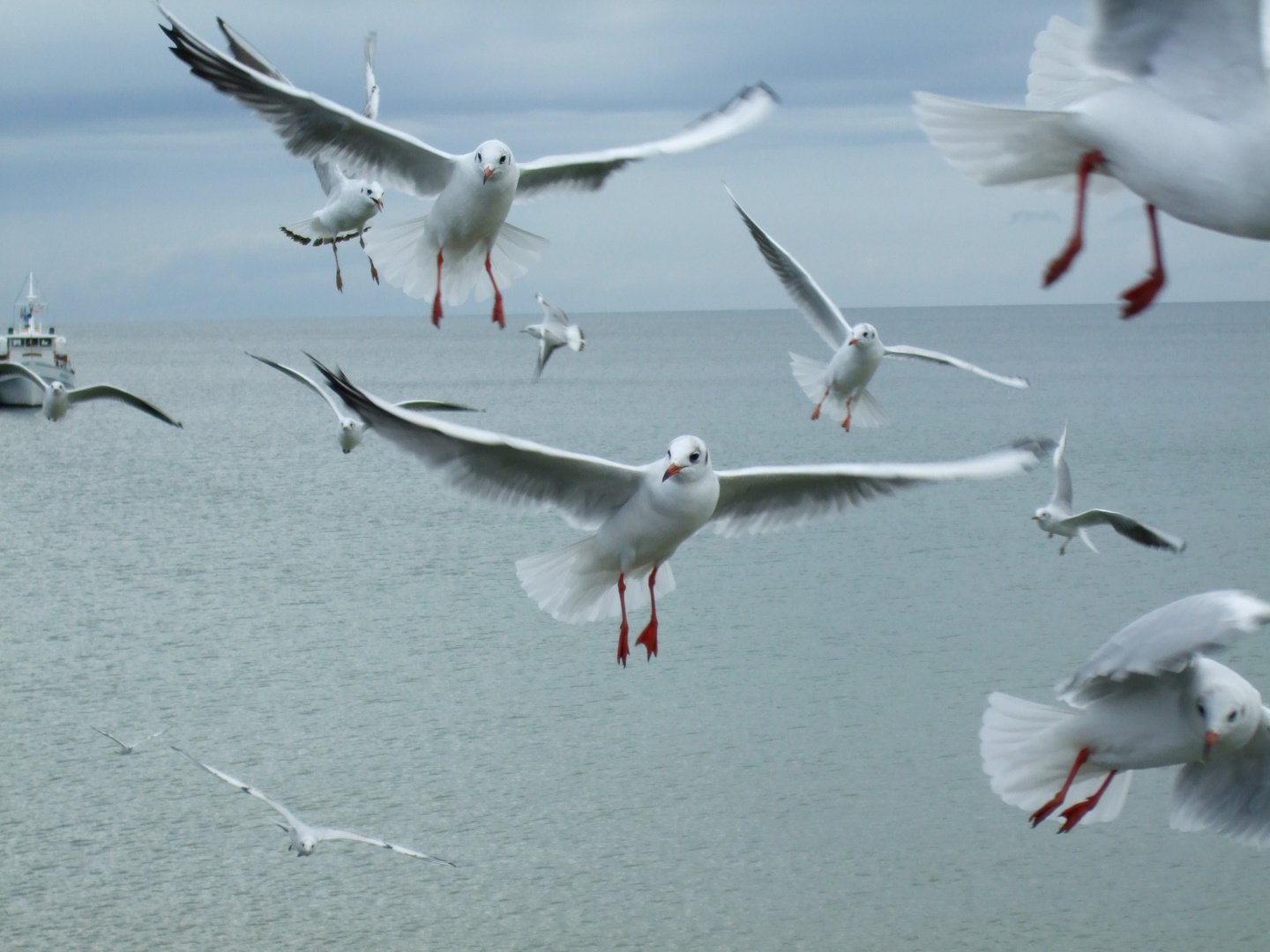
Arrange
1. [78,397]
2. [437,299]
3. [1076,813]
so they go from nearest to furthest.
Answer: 1. [1076,813]
2. [437,299]
3. [78,397]

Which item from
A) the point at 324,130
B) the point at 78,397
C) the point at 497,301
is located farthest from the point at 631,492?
the point at 78,397

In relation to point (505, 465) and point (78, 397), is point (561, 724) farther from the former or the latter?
point (505, 465)

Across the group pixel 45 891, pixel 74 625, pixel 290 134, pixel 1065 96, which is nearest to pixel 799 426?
pixel 74 625

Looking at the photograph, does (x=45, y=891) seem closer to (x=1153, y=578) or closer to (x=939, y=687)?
(x=939, y=687)

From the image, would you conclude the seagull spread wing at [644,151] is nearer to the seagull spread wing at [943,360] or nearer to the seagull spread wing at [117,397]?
the seagull spread wing at [117,397]

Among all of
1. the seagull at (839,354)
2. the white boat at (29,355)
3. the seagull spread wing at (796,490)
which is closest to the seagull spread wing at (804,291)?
the seagull at (839,354)

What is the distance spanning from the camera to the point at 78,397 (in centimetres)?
1694

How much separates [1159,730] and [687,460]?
2.63m

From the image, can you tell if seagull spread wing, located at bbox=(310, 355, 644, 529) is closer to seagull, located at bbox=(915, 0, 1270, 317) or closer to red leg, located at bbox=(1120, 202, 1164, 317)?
seagull, located at bbox=(915, 0, 1270, 317)

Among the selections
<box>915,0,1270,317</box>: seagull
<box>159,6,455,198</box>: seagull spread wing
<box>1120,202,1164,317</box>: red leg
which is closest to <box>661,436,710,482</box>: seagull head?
<box>159,6,455,198</box>: seagull spread wing

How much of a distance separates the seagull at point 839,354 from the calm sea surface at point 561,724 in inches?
160

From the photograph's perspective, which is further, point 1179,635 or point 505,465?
point 505,465

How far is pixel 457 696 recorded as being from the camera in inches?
1284

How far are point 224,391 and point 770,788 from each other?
98.0 m
